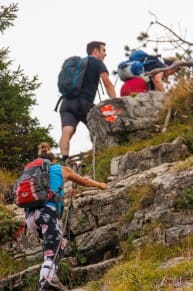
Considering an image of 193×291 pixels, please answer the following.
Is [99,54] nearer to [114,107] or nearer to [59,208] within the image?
[114,107]

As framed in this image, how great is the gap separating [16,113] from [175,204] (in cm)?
753

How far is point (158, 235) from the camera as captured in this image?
923 cm

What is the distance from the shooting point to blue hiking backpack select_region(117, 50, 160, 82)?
1464 centimetres

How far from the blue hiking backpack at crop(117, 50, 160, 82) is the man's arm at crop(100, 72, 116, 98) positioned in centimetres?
72

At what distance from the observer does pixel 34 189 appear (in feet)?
28.5

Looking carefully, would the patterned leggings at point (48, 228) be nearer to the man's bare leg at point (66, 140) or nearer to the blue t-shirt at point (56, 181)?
the blue t-shirt at point (56, 181)

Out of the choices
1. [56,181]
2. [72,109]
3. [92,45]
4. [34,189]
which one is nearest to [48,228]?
[34,189]

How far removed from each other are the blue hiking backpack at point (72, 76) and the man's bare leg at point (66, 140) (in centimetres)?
65

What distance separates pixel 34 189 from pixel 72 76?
506 centimetres

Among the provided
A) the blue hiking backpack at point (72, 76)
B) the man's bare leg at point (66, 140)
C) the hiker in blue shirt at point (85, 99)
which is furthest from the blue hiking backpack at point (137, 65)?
the man's bare leg at point (66, 140)

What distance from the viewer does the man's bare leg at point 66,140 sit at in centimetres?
1306

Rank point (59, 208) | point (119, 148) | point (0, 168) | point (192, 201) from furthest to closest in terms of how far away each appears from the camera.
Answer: point (0, 168) → point (119, 148) → point (192, 201) → point (59, 208)

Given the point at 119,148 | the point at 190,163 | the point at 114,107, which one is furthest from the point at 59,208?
the point at 114,107

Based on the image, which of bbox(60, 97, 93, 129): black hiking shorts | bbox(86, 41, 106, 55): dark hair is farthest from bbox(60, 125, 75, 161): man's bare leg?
bbox(86, 41, 106, 55): dark hair
